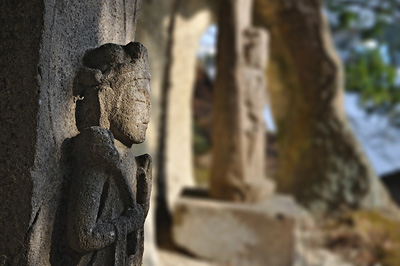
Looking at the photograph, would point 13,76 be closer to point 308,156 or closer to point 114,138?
point 114,138

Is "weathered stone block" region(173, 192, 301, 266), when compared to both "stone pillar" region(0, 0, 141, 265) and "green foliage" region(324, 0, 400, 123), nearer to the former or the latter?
"stone pillar" region(0, 0, 141, 265)

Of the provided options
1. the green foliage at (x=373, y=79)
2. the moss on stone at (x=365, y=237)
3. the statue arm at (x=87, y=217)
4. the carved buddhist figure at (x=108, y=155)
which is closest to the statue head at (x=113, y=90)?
the carved buddhist figure at (x=108, y=155)

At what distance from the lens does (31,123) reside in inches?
36.4

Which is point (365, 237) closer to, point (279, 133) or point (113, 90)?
point (279, 133)

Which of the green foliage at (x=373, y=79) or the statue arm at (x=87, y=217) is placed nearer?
the statue arm at (x=87, y=217)

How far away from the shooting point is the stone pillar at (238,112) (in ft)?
11.0

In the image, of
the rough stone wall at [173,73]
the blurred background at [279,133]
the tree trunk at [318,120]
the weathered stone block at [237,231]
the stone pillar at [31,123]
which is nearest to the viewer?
the stone pillar at [31,123]

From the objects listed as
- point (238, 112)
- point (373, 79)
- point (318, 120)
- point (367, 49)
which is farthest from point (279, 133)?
point (238, 112)

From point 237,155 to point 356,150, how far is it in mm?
2040

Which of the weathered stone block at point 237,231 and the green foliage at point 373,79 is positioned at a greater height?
the green foliage at point 373,79

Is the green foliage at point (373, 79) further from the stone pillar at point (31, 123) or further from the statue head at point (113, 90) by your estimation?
the stone pillar at point (31, 123)

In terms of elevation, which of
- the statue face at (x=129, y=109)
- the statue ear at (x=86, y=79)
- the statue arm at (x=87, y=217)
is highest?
the statue ear at (x=86, y=79)

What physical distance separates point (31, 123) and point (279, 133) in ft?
15.4

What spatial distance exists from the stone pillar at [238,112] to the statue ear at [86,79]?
2419 mm
